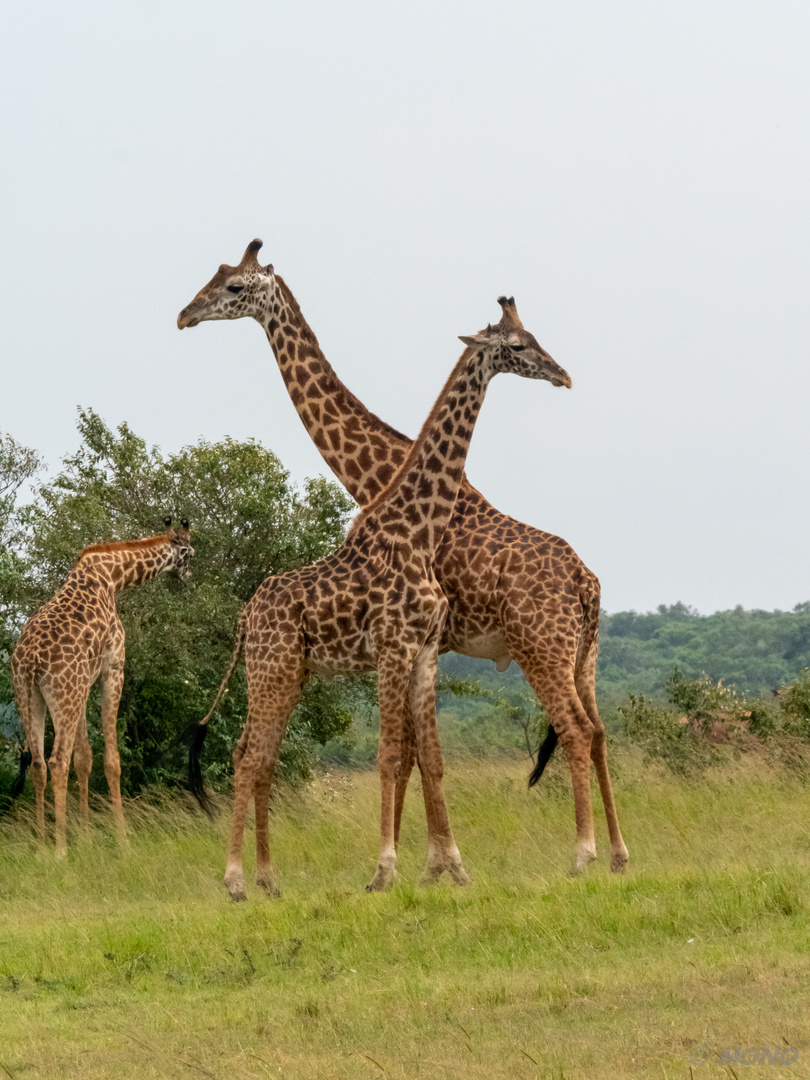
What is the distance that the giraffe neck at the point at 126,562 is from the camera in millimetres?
14219

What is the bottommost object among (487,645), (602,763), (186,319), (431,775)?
(431,775)

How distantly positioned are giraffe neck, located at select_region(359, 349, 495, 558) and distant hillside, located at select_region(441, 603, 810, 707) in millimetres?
30446

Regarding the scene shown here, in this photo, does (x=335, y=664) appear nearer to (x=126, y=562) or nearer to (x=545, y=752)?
(x=545, y=752)

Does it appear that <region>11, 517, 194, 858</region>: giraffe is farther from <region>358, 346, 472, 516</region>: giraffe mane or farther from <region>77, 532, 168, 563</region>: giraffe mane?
<region>358, 346, 472, 516</region>: giraffe mane

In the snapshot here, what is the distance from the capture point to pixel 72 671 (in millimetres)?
12828

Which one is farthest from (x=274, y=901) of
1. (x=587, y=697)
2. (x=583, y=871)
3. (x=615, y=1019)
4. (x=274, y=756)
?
(x=615, y=1019)

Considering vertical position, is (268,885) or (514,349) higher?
(514,349)

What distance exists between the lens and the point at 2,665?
53.2 ft

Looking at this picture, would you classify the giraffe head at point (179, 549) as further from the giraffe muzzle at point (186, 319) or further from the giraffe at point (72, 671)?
the giraffe muzzle at point (186, 319)

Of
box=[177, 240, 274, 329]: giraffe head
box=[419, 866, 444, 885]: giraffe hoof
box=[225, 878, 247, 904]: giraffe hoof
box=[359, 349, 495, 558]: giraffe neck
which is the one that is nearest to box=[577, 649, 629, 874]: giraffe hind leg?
box=[419, 866, 444, 885]: giraffe hoof

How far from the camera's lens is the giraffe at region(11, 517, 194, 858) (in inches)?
501

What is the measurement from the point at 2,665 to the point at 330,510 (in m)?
4.48

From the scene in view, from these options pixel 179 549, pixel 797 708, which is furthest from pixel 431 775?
pixel 797 708

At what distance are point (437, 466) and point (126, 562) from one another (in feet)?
18.3
